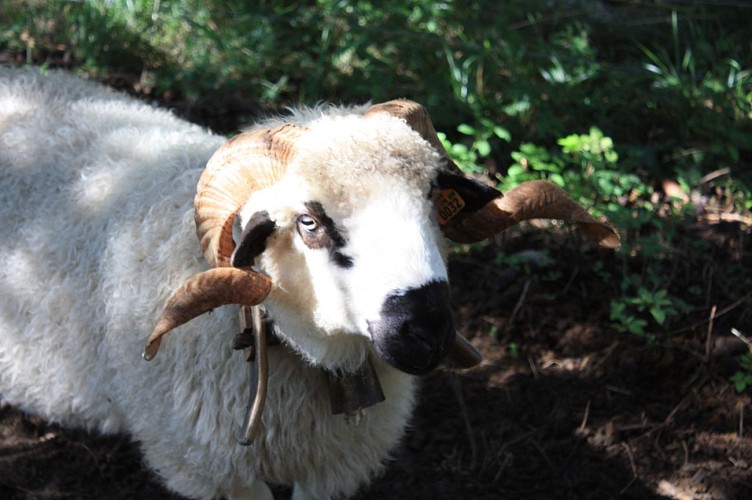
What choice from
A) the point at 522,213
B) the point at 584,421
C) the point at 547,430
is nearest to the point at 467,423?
the point at 547,430

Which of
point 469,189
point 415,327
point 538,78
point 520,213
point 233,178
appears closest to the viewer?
point 415,327

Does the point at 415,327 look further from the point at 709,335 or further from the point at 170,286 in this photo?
the point at 709,335

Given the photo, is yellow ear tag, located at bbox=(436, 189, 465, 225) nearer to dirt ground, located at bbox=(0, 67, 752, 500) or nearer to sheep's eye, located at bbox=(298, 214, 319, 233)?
sheep's eye, located at bbox=(298, 214, 319, 233)

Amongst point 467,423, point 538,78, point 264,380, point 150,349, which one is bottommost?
point 467,423

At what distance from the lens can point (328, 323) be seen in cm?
218

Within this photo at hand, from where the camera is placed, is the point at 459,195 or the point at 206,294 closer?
the point at 206,294

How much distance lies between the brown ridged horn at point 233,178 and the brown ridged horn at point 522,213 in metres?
0.57

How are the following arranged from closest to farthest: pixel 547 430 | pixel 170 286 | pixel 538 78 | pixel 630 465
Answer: pixel 170 286 < pixel 630 465 < pixel 547 430 < pixel 538 78

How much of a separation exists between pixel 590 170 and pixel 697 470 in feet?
5.29

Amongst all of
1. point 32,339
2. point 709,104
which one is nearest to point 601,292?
point 709,104

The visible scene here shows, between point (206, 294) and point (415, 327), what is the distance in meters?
0.53

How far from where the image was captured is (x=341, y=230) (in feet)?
6.70

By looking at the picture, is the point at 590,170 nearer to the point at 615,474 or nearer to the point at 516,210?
the point at 615,474

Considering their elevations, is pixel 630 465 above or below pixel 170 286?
below
